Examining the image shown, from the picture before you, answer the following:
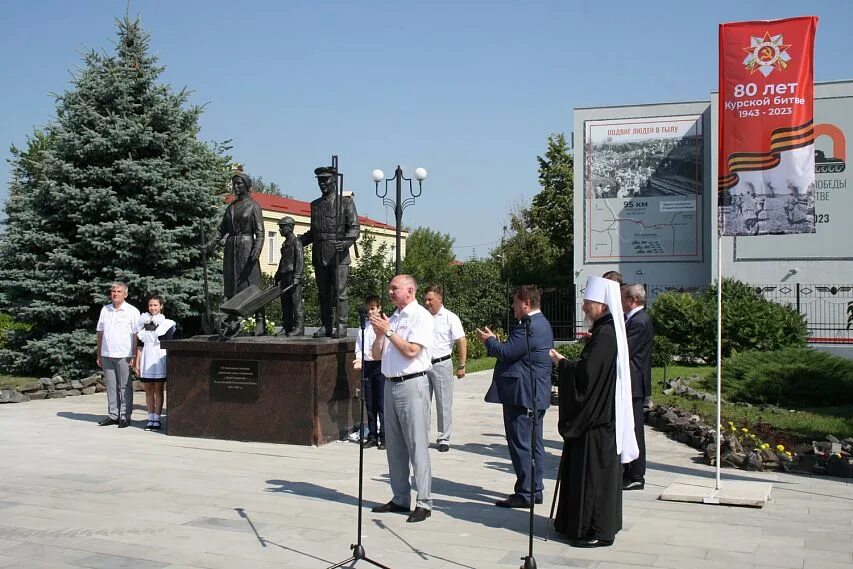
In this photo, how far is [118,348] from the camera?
40.8ft

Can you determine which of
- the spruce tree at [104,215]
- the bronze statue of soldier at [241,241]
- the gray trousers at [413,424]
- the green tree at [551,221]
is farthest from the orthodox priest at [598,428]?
the green tree at [551,221]

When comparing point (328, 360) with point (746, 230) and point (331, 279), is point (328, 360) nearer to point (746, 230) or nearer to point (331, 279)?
point (331, 279)

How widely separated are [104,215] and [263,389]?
10.3m

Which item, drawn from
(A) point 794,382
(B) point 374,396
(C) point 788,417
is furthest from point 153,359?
(A) point 794,382

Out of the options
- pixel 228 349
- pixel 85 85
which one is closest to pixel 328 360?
pixel 228 349

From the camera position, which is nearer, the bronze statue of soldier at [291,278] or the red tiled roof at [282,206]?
the bronze statue of soldier at [291,278]

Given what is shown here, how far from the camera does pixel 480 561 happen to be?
5883mm

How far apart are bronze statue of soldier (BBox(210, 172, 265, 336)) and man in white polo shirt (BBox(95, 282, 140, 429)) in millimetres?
1439

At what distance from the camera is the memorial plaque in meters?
11.0

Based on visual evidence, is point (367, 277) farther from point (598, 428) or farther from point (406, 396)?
point (598, 428)

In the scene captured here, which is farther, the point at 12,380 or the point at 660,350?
the point at 660,350

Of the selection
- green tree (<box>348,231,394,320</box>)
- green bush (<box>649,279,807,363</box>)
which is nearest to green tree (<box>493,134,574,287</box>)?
green tree (<box>348,231,394,320</box>)

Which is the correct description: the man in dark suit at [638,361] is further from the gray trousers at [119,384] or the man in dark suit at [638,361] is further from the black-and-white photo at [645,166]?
the black-and-white photo at [645,166]

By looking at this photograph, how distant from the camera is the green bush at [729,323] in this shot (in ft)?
71.5
